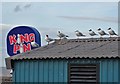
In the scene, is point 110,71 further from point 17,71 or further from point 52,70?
point 17,71

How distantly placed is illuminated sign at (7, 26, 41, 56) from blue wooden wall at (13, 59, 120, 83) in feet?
19.8

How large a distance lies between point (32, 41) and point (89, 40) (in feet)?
18.9

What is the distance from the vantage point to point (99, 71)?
19219 millimetres

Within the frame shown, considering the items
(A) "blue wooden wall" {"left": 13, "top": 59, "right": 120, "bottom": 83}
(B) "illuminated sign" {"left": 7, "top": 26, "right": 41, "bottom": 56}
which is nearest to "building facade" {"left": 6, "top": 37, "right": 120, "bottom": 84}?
(A) "blue wooden wall" {"left": 13, "top": 59, "right": 120, "bottom": 83}

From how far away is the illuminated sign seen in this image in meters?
27.2

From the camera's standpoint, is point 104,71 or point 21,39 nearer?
point 104,71

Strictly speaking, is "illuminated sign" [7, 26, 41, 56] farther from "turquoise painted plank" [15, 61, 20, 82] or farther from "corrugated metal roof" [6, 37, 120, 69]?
"turquoise painted plank" [15, 61, 20, 82]

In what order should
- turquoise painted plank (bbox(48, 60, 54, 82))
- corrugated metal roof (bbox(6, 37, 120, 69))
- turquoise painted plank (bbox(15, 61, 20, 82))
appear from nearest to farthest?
corrugated metal roof (bbox(6, 37, 120, 69))
turquoise painted plank (bbox(48, 60, 54, 82))
turquoise painted plank (bbox(15, 61, 20, 82))

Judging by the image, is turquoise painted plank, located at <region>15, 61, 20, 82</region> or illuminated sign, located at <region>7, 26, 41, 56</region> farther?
illuminated sign, located at <region>7, 26, 41, 56</region>

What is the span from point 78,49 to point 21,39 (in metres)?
7.91

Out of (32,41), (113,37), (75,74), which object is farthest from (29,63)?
(32,41)

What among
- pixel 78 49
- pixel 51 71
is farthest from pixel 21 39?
pixel 51 71

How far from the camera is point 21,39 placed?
2814cm

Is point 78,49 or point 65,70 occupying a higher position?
point 78,49
